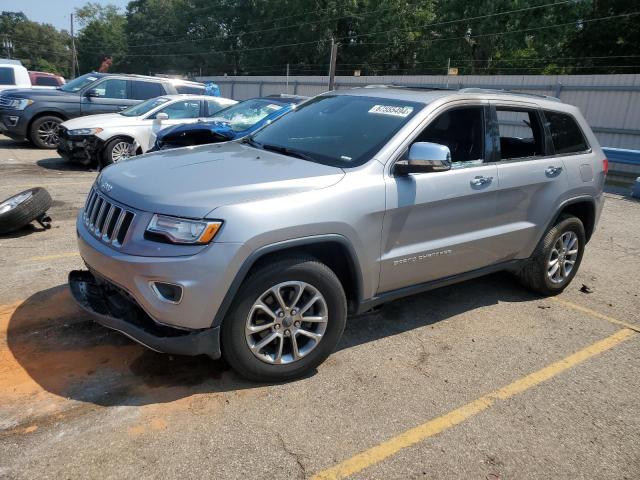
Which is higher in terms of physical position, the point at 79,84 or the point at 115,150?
the point at 79,84

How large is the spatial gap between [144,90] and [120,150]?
10.9 ft

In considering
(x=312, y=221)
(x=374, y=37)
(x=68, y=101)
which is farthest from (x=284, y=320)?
(x=374, y=37)

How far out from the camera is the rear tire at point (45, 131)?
38.4ft

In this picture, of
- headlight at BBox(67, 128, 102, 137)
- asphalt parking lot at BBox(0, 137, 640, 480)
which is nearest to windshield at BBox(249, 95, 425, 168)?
asphalt parking lot at BBox(0, 137, 640, 480)

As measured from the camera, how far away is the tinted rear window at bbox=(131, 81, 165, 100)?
1257cm

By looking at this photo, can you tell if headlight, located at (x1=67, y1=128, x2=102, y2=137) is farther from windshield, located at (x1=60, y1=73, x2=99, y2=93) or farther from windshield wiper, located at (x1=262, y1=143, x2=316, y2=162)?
windshield wiper, located at (x1=262, y1=143, x2=316, y2=162)

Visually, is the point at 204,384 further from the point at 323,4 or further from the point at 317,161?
the point at 323,4

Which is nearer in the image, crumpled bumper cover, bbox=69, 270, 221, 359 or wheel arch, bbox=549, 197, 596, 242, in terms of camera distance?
crumpled bumper cover, bbox=69, 270, 221, 359

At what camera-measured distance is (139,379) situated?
322cm

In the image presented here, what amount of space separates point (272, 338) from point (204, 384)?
1.69ft

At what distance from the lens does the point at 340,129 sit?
12.9 feet

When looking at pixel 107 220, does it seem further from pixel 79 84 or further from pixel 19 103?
pixel 79 84

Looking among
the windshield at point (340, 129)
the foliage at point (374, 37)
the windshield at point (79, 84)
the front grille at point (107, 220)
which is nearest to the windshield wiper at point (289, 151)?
the windshield at point (340, 129)

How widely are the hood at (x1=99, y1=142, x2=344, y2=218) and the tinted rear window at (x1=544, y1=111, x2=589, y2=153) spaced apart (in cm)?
247
